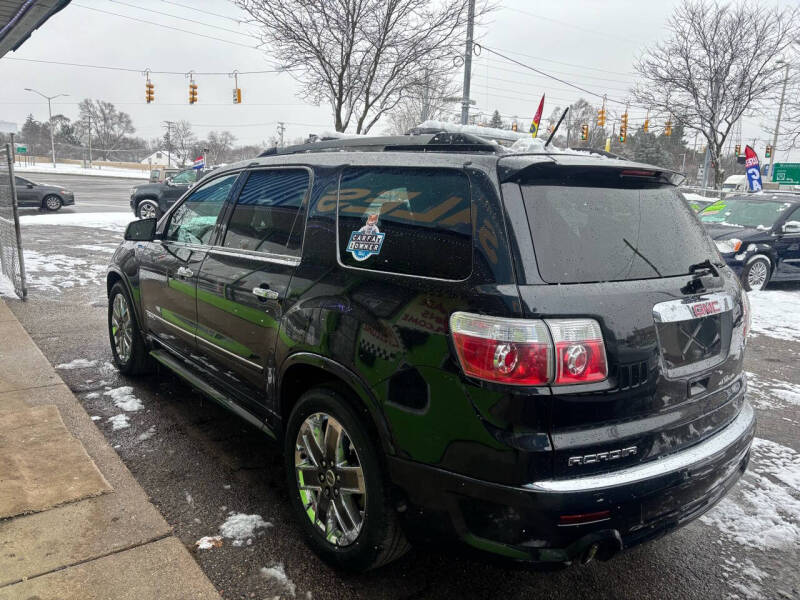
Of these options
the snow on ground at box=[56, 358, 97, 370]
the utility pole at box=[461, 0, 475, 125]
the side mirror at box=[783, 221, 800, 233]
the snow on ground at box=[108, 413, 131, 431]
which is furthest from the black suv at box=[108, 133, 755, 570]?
the utility pole at box=[461, 0, 475, 125]

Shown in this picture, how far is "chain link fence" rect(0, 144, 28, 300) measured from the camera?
7023 millimetres

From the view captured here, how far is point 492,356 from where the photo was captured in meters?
1.88

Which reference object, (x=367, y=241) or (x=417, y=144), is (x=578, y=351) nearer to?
(x=367, y=241)

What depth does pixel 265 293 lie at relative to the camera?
2.87 meters

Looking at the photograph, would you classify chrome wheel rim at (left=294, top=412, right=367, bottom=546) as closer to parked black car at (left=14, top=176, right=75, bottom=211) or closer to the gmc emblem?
the gmc emblem

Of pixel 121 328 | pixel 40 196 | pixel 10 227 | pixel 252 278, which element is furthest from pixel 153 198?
pixel 252 278

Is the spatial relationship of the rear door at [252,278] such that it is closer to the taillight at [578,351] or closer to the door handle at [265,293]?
the door handle at [265,293]

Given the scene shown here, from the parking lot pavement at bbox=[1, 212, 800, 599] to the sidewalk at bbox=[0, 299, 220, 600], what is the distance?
119 mm

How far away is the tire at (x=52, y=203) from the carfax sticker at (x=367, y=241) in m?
22.4

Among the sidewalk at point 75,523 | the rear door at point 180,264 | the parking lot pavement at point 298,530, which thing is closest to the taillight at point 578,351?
the parking lot pavement at point 298,530

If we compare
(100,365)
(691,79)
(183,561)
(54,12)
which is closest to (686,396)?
(183,561)

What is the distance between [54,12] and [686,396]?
7.40 meters

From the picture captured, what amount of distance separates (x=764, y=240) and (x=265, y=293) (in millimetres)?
10024

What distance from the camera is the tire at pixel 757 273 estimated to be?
9.92 m
